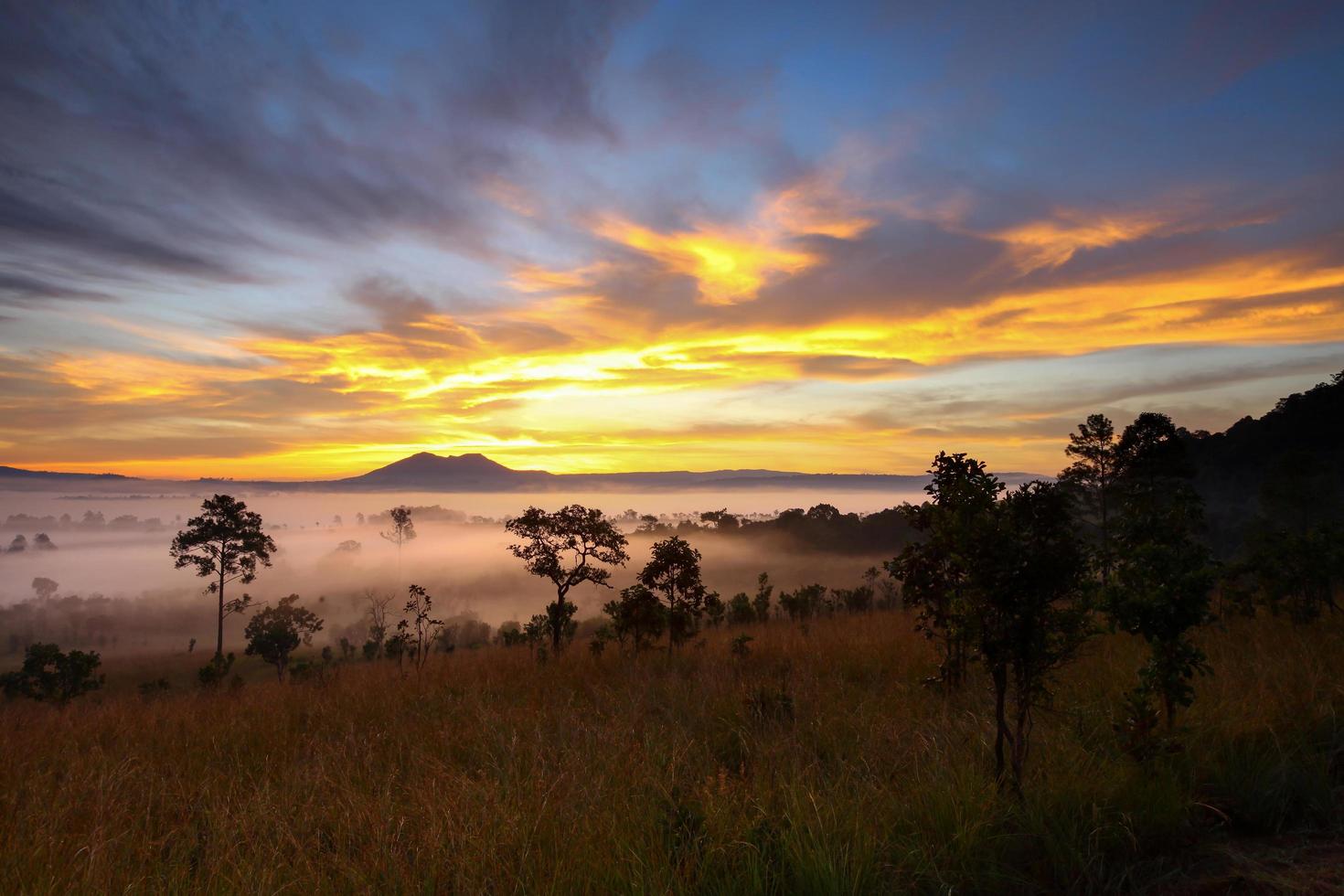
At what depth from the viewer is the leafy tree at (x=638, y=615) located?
55.2 ft

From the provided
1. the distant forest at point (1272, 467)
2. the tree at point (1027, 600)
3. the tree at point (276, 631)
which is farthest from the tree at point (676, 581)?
the tree at point (276, 631)

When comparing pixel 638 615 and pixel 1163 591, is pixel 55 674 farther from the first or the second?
pixel 1163 591

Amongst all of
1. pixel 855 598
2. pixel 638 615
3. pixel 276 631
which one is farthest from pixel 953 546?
pixel 276 631

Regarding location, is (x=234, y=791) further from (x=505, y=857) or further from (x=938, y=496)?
(x=938, y=496)

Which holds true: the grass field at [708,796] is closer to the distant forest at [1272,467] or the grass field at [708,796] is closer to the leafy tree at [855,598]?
the distant forest at [1272,467]

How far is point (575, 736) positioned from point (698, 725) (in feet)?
6.27

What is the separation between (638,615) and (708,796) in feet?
36.8

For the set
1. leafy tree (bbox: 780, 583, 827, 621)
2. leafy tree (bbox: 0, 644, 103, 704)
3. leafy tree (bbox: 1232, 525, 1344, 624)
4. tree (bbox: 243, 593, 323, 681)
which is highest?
leafy tree (bbox: 1232, 525, 1344, 624)

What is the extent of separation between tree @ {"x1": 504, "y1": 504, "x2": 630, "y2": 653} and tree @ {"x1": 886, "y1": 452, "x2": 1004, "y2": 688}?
9685mm

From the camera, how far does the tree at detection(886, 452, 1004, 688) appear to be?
6191 mm

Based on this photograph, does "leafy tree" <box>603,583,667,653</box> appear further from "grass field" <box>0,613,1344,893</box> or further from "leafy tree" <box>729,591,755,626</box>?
"leafy tree" <box>729,591,755,626</box>

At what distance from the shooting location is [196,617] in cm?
19862

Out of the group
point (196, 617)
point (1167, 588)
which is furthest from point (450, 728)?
point (196, 617)

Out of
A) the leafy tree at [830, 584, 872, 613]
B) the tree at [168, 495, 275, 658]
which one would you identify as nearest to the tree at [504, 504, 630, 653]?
the leafy tree at [830, 584, 872, 613]
